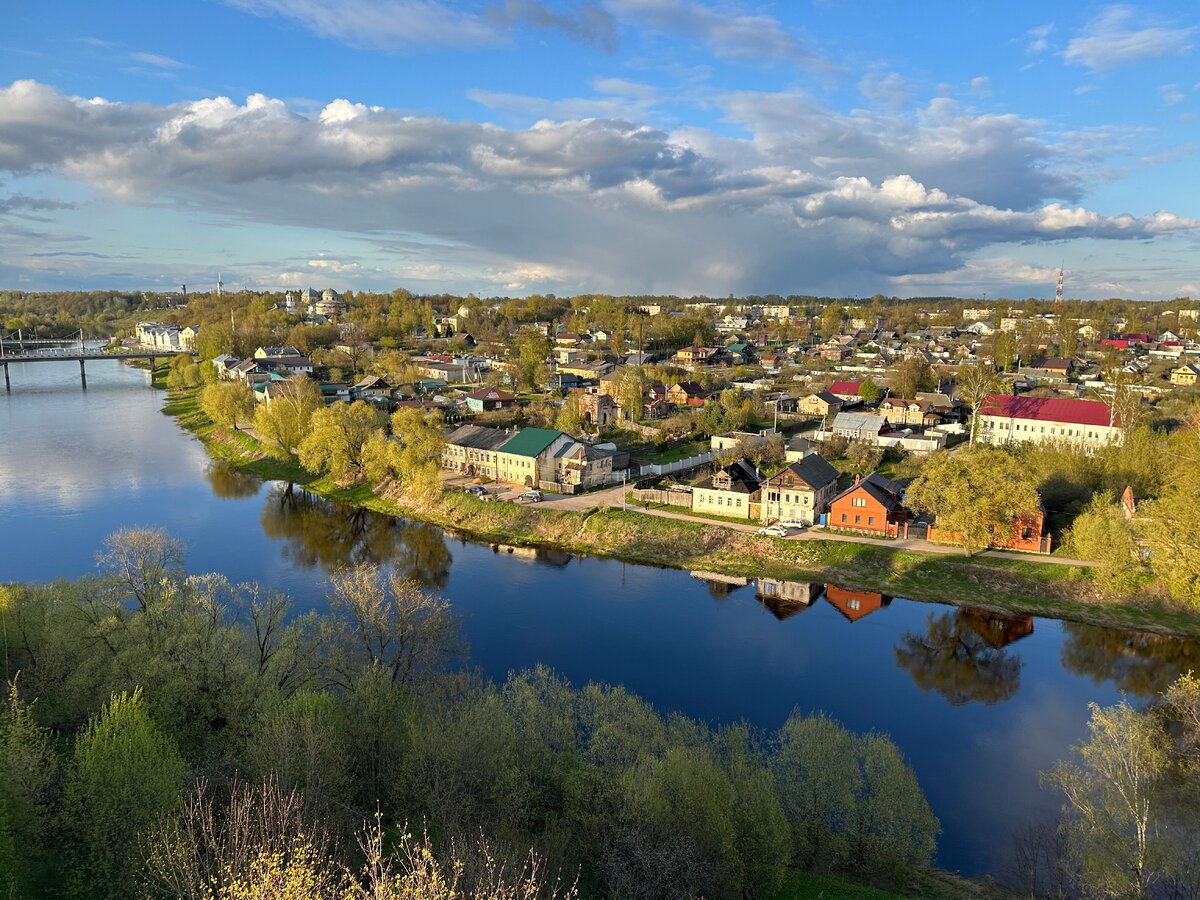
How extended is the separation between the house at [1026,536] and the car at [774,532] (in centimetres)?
655

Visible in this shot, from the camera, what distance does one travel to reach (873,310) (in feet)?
478

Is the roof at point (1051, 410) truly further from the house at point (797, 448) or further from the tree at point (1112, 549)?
the tree at point (1112, 549)

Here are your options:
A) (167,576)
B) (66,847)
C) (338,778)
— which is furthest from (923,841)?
(167,576)

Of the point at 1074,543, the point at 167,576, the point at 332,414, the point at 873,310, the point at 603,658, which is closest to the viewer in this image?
the point at 167,576

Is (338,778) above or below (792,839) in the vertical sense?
above

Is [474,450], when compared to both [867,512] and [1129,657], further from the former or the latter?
[1129,657]

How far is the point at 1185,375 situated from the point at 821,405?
34971 millimetres

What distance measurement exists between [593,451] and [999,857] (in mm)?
26184

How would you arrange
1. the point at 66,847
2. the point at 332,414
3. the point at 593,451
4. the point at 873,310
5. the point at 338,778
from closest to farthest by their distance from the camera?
1. the point at 66,847
2. the point at 338,778
3. the point at 593,451
4. the point at 332,414
5. the point at 873,310

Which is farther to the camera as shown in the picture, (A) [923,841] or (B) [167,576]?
(B) [167,576]

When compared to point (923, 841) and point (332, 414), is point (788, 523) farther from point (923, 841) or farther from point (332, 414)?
point (332, 414)

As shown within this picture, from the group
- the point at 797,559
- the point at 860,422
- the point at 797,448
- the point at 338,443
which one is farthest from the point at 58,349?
the point at 797,559

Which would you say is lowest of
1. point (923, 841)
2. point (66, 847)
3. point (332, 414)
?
point (923, 841)

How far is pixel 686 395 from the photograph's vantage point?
58.2 m
